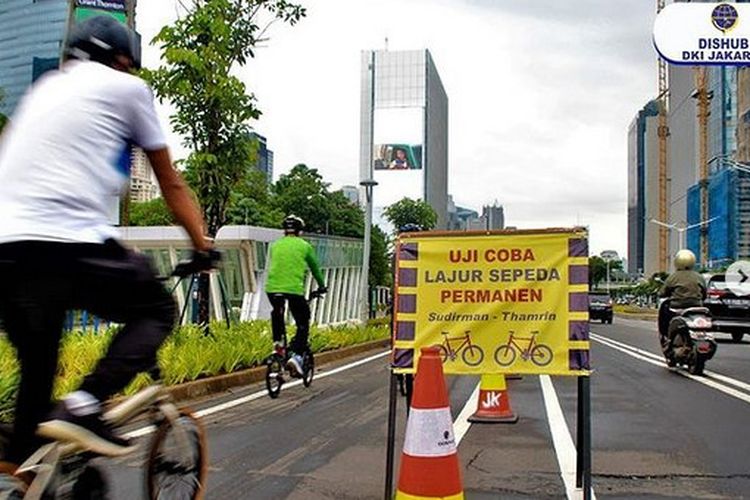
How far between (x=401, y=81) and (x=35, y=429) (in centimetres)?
13612

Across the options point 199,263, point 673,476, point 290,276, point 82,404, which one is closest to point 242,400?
point 290,276

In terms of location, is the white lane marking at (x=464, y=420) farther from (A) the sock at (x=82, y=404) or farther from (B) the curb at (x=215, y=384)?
(A) the sock at (x=82, y=404)

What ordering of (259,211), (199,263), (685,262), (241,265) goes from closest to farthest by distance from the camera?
(199,263), (685,262), (241,265), (259,211)

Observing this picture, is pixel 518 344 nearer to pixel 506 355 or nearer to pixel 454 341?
pixel 506 355

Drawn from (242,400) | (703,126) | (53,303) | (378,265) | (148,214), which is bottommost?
(242,400)

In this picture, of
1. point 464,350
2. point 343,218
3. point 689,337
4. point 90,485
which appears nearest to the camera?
point 90,485

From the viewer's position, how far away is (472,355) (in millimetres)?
5090

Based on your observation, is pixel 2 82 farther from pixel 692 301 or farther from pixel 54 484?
pixel 54 484

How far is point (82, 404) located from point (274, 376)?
665 centimetres

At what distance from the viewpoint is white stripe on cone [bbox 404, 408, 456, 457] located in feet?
14.5

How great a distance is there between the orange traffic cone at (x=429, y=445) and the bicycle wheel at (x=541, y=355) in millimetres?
642

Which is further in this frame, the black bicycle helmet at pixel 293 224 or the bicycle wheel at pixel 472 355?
the black bicycle helmet at pixel 293 224

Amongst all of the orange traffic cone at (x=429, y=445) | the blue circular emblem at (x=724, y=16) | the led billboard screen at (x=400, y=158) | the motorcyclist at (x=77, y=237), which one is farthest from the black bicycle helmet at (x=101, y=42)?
the led billboard screen at (x=400, y=158)

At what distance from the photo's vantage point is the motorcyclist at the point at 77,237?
8.96ft
